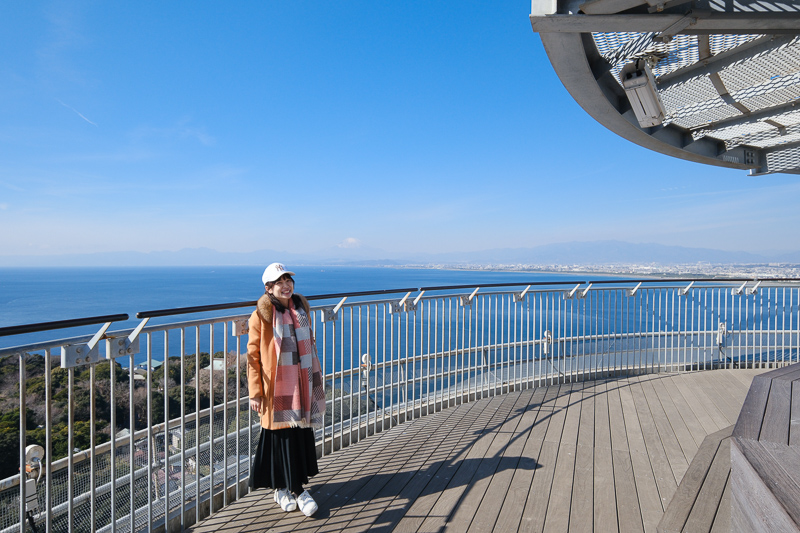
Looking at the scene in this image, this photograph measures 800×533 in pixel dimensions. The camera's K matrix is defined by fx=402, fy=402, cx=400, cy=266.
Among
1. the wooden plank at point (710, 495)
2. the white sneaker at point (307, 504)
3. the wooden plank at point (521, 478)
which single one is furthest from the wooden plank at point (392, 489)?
the wooden plank at point (710, 495)

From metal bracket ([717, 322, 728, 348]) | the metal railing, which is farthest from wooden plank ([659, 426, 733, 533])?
metal bracket ([717, 322, 728, 348])

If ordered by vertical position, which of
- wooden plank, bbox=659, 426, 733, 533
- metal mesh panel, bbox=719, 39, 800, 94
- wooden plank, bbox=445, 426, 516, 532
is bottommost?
wooden plank, bbox=445, 426, 516, 532

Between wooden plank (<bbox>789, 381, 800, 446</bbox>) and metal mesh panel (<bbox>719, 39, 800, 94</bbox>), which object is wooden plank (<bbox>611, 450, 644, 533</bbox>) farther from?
metal mesh panel (<bbox>719, 39, 800, 94</bbox>)

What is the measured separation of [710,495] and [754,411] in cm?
126

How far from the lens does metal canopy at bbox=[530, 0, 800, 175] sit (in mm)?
2188

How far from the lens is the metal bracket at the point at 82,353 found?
173 cm

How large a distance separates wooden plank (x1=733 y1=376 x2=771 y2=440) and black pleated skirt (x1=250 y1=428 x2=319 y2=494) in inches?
84.6

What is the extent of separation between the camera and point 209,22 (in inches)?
1443

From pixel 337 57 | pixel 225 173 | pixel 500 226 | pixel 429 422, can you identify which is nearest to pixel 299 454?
pixel 429 422

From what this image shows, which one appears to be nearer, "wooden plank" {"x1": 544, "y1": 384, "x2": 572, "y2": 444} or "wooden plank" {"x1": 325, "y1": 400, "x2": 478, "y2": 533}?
"wooden plank" {"x1": 325, "y1": 400, "x2": 478, "y2": 533}

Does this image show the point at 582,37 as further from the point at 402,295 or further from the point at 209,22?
the point at 209,22

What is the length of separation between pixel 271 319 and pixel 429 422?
229cm

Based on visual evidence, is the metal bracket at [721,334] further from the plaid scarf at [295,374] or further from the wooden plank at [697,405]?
the plaid scarf at [295,374]

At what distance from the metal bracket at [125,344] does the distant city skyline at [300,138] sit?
2593 mm
